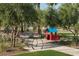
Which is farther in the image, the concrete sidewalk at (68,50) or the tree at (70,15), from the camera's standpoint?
the tree at (70,15)

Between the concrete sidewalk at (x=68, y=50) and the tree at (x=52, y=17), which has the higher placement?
the tree at (x=52, y=17)

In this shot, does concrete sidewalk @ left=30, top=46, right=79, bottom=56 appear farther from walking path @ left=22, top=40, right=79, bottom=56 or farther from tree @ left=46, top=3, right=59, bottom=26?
tree @ left=46, top=3, right=59, bottom=26

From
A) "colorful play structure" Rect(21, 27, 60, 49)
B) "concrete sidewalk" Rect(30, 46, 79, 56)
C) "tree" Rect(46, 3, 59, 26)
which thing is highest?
"tree" Rect(46, 3, 59, 26)

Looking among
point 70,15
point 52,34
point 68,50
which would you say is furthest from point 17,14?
point 68,50

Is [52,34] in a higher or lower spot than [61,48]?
higher

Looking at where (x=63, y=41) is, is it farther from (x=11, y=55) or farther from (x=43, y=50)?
(x=11, y=55)

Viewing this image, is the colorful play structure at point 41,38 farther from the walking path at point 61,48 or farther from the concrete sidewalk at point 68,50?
the concrete sidewalk at point 68,50

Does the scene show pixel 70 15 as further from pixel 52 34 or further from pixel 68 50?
pixel 68 50

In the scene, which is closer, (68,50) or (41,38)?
(68,50)

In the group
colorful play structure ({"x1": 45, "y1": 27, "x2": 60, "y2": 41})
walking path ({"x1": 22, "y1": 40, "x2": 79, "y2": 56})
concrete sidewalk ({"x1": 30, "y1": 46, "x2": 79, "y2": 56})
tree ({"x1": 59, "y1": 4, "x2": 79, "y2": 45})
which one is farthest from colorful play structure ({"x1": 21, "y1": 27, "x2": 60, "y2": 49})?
tree ({"x1": 59, "y1": 4, "x2": 79, "y2": 45})

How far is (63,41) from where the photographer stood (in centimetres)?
866

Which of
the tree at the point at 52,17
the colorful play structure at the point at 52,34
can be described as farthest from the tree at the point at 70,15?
the colorful play structure at the point at 52,34

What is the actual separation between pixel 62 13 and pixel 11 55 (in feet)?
5.73

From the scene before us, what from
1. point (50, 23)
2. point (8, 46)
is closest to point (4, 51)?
point (8, 46)
